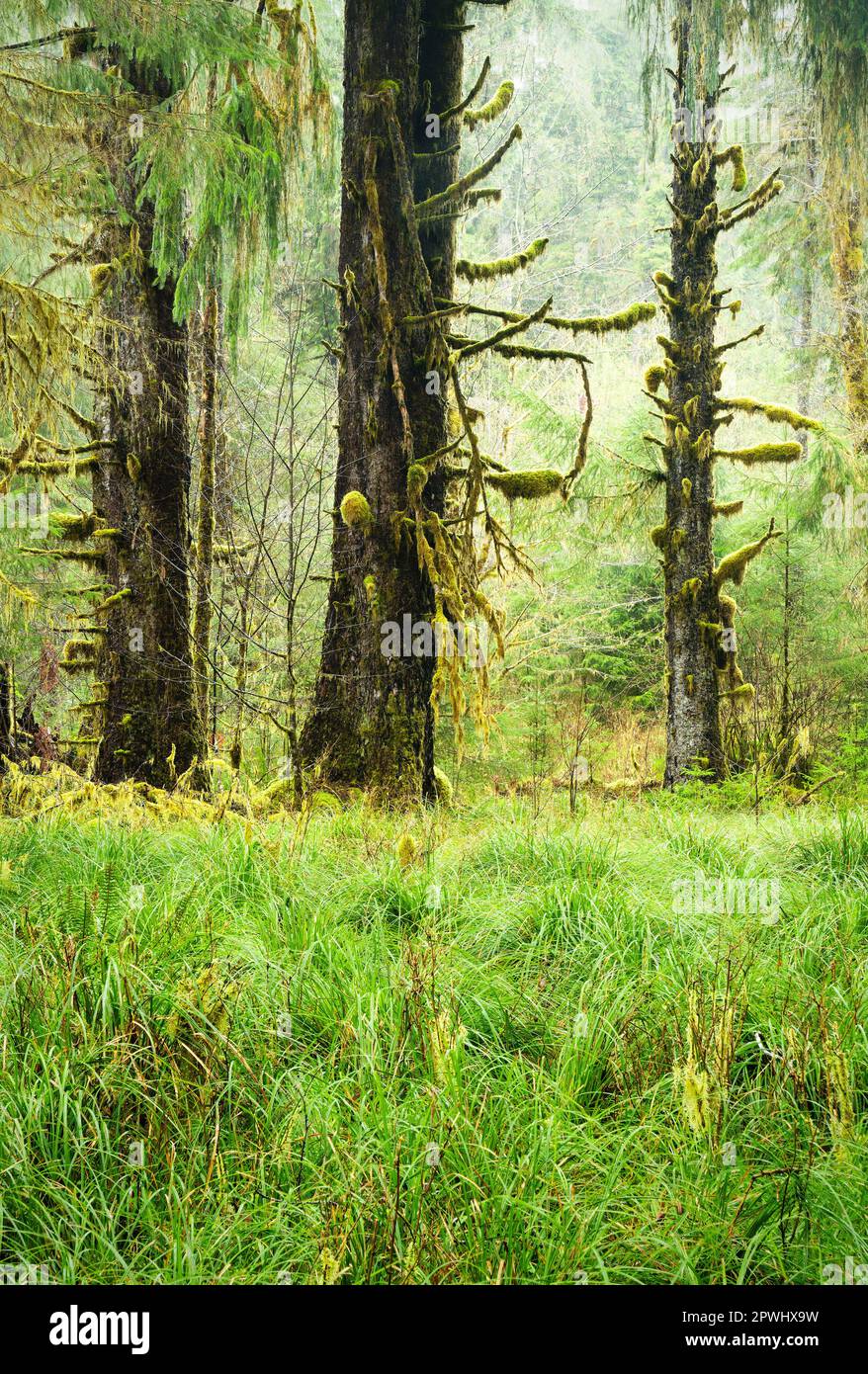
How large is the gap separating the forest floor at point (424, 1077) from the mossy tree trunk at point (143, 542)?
300 cm

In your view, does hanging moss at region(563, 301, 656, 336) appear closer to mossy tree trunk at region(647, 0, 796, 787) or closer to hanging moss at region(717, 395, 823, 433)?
mossy tree trunk at region(647, 0, 796, 787)

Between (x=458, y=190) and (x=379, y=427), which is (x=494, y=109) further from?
(x=379, y=427)

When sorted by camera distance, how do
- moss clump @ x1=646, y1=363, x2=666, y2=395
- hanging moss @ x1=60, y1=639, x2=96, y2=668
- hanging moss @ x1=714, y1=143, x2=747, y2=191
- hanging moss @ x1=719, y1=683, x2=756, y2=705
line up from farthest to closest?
moss clump @ x1=646, y1=363, x2=666, y2=395
hanging moss @ x1=719, y1=683, x2=756, y2=705
hanging moss @ x1=714, y1=143, x2=747, y2=191
hanging moss @ x1=60, y1=639, x2=96, y2=668

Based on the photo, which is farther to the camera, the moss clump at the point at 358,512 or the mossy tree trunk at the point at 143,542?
the mossy tree trunk at the point at 143,542

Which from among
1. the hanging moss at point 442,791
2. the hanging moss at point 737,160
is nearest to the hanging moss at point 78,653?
the hanging moss at point 442,791

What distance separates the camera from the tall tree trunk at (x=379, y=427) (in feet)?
19.0

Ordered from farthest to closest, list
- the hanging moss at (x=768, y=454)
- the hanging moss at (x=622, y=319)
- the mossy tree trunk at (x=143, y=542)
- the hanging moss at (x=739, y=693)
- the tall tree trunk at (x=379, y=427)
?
the hanging moss at (x=768, y=454)
the hanging moss at (x=739, y=693)
the hanging moss at (x=622, y=319)
the mossy tree trunk at (x=143, y=542)
the tall tree trunk at (x=379, y=427)

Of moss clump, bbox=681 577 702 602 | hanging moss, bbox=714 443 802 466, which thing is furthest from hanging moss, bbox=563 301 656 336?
moss clump, bbox=681 577 702 602

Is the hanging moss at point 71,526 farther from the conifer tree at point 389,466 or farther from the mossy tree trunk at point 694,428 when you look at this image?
the mossy tree trunk at point 694,428

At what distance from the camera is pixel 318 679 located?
604 centimetres

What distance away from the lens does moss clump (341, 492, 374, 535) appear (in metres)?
5.88

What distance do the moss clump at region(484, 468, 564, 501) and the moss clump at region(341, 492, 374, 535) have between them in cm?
146

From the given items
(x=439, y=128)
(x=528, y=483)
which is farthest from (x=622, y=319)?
(x=439, y=128)

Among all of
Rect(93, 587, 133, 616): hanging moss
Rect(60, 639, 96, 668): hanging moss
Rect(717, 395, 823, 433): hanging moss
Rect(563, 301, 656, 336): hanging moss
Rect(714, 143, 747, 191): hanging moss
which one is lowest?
Rect(60, 639, 96, 668): hanging moss
